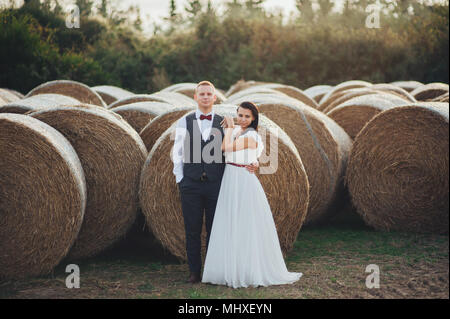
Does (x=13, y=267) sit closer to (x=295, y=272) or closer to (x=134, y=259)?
(x=134, y=259)

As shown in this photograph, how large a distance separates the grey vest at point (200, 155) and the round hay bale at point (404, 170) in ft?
8.45

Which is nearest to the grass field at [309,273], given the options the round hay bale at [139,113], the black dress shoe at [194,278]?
the black dress shoe at [194,278]

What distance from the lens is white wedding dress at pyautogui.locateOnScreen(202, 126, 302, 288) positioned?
4.55 meters

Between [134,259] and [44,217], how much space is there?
1.11 metres

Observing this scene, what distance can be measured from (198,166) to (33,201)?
1638mm

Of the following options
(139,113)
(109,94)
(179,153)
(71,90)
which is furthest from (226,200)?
(109,94)

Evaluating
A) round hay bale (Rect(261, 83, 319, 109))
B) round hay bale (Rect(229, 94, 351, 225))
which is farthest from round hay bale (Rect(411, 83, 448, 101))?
round hay bale (Rect(229, 94, 351, 225))

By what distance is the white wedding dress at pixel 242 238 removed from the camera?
455cm

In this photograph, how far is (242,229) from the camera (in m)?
4.57

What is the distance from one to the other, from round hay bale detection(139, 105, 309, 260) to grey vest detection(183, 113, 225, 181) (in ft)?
1.89

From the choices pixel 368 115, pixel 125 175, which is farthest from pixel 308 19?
pixel 125 175

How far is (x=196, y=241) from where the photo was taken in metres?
4.78

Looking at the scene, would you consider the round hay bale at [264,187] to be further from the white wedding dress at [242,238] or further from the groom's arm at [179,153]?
the white wedding dress at [242,238]

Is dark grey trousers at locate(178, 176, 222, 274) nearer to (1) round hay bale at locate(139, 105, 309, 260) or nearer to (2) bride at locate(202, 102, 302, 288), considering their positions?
(2) bride at locate(202, 102, 302, 288)
